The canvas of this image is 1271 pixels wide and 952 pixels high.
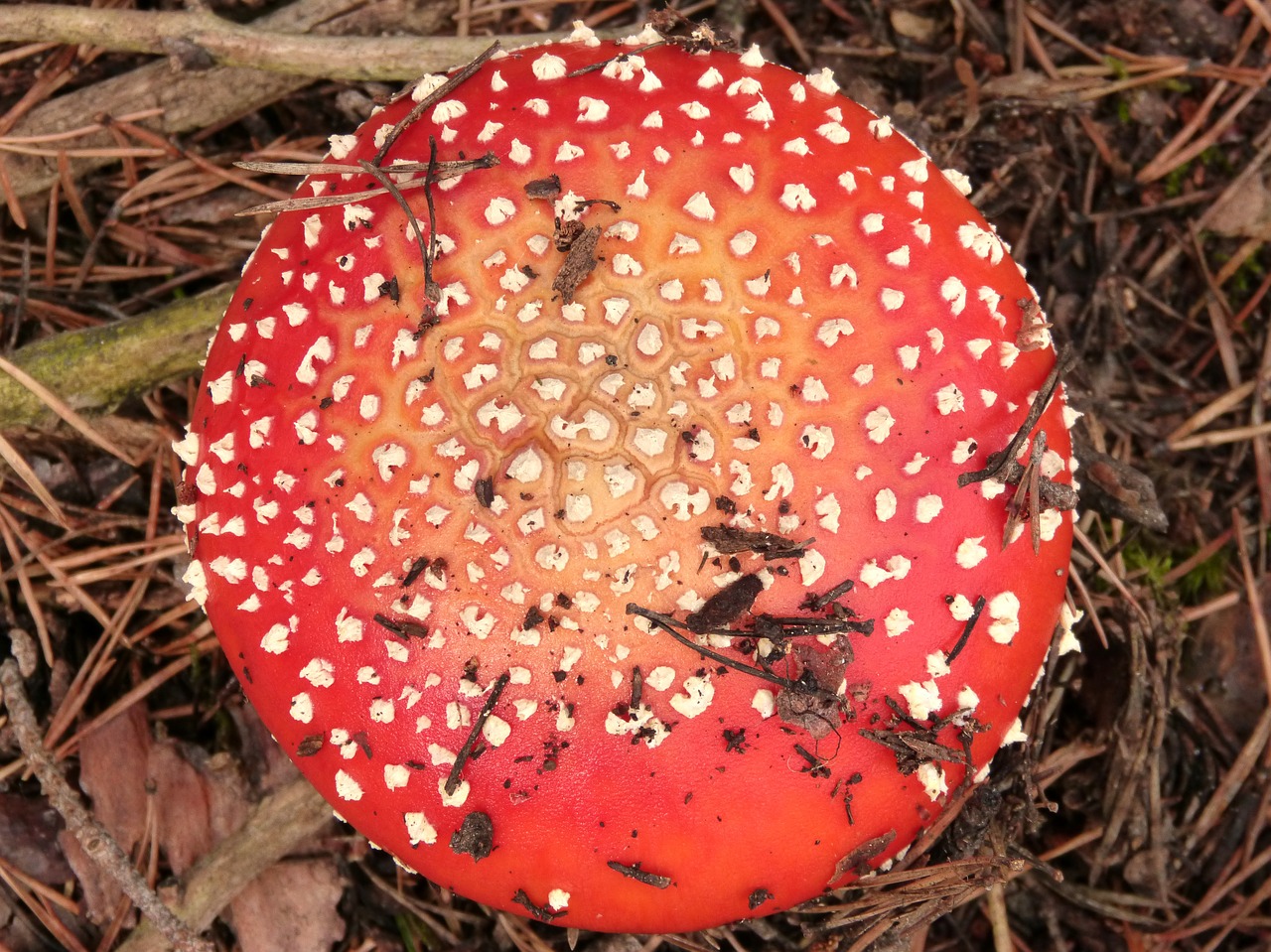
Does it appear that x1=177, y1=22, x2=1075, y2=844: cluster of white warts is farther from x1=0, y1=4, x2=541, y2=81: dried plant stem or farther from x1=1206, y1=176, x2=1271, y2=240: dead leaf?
x1=1206, y1=176, x2=1271, y2=240: dead leaf

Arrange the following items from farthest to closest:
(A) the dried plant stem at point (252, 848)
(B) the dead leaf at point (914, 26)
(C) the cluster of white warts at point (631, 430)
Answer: (B) the dead leaf at point (914, 26)
(A) the dried plant stem at point (252, 848)
(C) the cluster of white warts at point (631, 430)

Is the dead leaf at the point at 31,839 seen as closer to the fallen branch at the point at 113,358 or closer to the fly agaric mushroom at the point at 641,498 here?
the fallen branch at the point at 113,358

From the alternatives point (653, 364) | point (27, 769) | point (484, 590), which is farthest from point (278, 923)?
point (653, 364)

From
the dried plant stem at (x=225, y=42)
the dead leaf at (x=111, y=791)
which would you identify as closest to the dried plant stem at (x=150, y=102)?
Answer: the dried plant stem at (x=225, y=42)

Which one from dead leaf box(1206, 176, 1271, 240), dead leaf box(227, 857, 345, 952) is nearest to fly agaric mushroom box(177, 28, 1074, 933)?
dead leaf box(227, 857, 345, 952)

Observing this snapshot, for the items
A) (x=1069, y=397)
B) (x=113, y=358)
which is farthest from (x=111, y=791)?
(x=1069, y=397)

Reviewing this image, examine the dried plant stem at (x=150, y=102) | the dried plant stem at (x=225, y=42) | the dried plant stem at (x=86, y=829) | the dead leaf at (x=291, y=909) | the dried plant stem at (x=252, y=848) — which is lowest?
the dead leaf at (x=291, y=909)

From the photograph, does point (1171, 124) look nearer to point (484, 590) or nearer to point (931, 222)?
point (931, 222)

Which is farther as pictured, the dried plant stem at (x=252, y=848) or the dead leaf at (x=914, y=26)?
the dead leaf at (x=914, y=26)

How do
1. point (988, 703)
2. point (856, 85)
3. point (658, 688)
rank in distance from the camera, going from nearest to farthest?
1. point (658, 688)
2. point (988, 703)
3. point (856, 85)
